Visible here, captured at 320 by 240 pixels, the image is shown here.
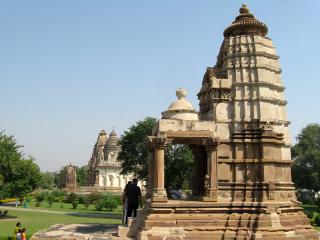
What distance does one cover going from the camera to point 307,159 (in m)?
48.8

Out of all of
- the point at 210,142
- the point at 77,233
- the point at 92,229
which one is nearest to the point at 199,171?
the point at 210,142

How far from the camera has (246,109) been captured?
46.0 feet

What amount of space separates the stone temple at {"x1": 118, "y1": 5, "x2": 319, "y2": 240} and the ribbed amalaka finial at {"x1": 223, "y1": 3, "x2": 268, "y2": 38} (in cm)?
4

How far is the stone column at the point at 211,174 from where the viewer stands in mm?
12902

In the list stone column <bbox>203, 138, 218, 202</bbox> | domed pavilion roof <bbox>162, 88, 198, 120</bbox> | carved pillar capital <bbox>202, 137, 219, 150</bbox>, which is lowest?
stone column <bbox>203, 138, 218, 202</bbox>

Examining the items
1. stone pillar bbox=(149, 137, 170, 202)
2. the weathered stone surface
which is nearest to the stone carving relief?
stone pillar bbox=(149, 137, 170, 202)

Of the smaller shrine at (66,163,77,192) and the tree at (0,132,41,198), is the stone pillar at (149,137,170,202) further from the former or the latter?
the smaller shrine at (66,163,77,192)

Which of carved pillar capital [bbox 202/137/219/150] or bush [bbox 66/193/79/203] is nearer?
carved pillar capital [bbox 202/137/219/150]

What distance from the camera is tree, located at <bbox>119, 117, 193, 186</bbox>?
33.1 m

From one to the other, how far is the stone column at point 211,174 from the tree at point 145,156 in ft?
61.4

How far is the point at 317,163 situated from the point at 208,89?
3774 cm

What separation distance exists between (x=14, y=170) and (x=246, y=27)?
24.4m

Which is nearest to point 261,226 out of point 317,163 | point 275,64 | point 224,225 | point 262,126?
point 224,225

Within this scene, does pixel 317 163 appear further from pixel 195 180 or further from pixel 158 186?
pixel 158 186
